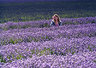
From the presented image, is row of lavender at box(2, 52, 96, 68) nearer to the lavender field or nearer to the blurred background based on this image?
the lavender field

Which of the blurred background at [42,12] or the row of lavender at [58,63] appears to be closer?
the row of lavender at [58,63]

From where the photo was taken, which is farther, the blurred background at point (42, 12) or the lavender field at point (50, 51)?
the blurred background at point (42, 12)

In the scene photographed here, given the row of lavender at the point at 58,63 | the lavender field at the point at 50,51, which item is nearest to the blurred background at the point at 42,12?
the lavender field at the point at 50,51

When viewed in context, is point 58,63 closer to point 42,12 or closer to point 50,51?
point 50,51

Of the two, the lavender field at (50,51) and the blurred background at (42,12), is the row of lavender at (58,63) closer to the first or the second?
the lavender field at (50,51)

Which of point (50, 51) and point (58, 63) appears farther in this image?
point (50, 51)

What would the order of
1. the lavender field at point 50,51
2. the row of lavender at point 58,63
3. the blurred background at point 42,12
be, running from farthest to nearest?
the blurred background at point 42,12, the lavender field at point 50,51, the row of lavender at point 58,63

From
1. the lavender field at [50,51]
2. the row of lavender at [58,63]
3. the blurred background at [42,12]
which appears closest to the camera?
the row of lavender at [58,63]

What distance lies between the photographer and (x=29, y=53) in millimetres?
4172

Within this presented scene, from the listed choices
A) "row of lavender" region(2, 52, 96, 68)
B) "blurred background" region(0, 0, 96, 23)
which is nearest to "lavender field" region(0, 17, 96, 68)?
"row of lavender" region(2, 52, 96, 68)

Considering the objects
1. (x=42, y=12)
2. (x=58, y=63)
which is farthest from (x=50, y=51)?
(x=42, y=12)

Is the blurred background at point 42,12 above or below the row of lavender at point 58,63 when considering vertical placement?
below

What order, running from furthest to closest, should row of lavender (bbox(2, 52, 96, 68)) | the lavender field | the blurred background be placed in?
the blurred background < the lavender field < row of lavender (bbox(2, 52, 96, 68))

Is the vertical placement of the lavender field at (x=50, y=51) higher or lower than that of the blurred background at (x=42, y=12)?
higher
